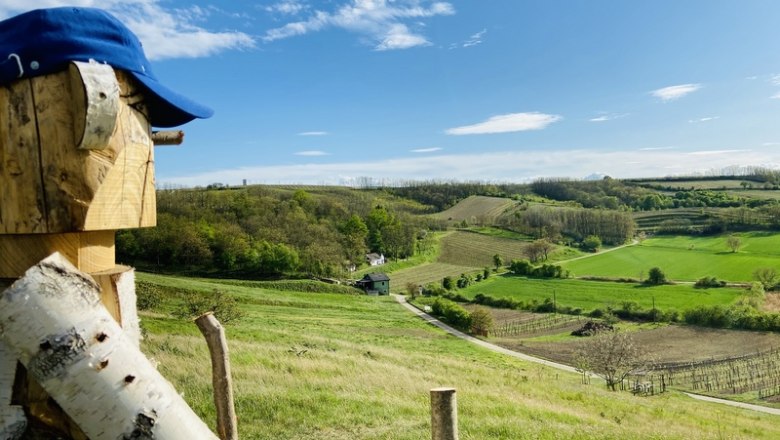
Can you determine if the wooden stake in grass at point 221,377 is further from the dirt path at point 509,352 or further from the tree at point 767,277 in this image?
the tree at point 767,277

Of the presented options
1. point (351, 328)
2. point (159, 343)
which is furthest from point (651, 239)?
point (159, 343)

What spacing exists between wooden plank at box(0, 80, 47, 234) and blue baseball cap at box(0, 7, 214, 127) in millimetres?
98

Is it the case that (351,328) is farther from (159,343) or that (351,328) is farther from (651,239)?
(651,239)

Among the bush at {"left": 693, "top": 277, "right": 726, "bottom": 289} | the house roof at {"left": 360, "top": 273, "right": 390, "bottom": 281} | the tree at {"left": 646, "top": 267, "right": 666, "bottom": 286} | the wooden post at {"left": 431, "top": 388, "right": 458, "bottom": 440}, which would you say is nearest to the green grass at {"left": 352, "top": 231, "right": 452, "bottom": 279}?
the house roof at {"left": 360, "top": 273, "right": 390, "bottom": 281}

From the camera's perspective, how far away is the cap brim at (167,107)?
1.45 meters

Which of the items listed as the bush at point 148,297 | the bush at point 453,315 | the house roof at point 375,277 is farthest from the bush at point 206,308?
the house roof at point 375,277

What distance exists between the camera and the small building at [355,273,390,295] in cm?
4338

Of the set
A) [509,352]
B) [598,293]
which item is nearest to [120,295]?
[509,352]

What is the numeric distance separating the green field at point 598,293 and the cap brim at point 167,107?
45176 mm

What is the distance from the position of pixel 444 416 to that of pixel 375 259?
5202 centimetres

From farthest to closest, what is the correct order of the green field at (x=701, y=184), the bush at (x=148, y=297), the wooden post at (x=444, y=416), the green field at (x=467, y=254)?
the green field at (x=701, y=184), the green field at (x=467, y=254), the bush at (x=148, y=297), the wooden post at (x=444, y=416)

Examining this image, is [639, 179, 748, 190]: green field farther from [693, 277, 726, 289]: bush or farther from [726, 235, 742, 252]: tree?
[693, 277, 726, 289]: bush

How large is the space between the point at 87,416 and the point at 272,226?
4551 centimetres

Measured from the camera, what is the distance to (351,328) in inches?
1025
